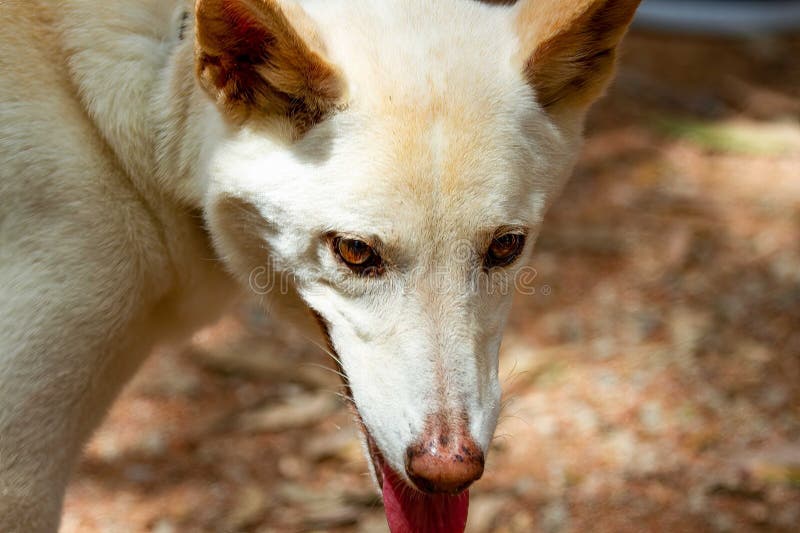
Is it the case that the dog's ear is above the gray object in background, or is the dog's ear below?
above

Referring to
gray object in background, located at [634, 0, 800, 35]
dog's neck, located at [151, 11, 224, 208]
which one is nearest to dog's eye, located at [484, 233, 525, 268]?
dog's neck, located at [151, 11, 224, 208]

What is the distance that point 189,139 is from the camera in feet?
8.91

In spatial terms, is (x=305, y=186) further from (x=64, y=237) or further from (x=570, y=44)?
(x=570, y=44)

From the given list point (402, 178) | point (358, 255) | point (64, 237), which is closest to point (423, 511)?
point (358, 255)

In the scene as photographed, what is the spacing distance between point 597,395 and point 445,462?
234cm

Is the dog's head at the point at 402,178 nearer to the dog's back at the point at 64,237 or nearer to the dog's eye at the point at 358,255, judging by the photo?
the dog's eye at the point at 358,255

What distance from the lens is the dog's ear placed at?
233 centimetres

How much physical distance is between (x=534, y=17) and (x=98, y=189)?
1.26 metres

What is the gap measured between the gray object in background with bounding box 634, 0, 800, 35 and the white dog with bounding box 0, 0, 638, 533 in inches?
217

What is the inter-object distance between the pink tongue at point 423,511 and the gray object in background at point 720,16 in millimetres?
6018

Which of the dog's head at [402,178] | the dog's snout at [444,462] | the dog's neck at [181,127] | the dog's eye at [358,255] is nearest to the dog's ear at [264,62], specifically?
the dog's head at [402,178]

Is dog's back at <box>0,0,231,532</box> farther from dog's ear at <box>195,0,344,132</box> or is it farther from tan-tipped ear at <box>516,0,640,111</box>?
tan-tipped ear at <box>516,0,640,111</box>

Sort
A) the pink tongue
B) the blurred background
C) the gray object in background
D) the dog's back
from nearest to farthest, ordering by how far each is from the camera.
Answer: the dog's back, the pink tongue, the blurred background, the gray object in background

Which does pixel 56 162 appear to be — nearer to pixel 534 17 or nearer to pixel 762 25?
pixel 534 17
